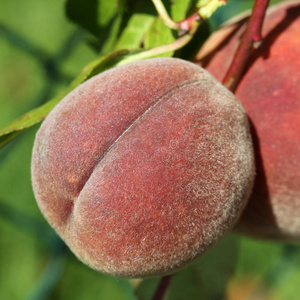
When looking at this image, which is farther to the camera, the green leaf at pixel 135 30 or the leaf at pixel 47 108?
the green leaf at pixel 135 30

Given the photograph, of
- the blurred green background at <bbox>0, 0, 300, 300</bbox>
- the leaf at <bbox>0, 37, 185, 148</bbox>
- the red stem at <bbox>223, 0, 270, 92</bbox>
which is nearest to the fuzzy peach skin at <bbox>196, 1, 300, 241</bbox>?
the red stem at <bbox>223, 0, 270, 92</bbox>

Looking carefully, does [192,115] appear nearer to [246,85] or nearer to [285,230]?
[246,85]

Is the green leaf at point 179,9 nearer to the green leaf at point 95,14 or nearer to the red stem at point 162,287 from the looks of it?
the green leaf at point 95,14

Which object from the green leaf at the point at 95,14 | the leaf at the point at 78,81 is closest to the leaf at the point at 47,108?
the leaf at the point at 78,81

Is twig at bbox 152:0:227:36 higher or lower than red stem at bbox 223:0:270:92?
higher

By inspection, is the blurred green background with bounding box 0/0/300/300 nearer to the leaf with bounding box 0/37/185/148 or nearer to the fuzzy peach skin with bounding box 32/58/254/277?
the leaf with bounding box 0/37/185/148

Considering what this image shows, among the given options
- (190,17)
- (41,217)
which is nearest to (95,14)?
(190,17)
